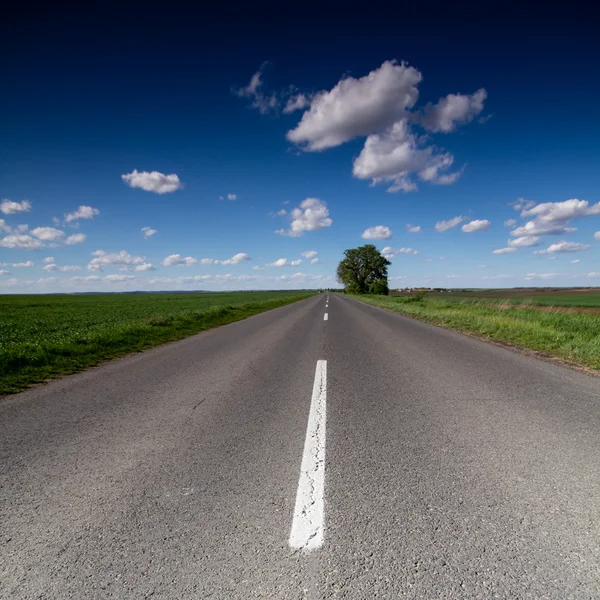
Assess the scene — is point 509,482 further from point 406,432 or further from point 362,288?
point 362,288

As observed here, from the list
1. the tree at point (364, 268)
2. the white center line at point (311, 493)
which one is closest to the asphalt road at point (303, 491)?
the white center line at point (311, 493)

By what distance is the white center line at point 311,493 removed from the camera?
207 centimetres

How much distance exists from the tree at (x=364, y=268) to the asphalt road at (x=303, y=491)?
72.7 meters

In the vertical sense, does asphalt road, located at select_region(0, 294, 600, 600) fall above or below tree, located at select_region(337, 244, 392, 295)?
below

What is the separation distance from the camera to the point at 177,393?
205 inches

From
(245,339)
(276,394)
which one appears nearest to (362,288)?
(245,339)

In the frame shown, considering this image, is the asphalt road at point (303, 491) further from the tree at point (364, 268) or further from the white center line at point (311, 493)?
the tree at point (364, 268)

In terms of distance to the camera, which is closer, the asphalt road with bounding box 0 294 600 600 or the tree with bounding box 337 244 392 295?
the asphalt road with bounding box 0 294 600 600

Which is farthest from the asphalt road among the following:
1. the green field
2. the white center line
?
the green field

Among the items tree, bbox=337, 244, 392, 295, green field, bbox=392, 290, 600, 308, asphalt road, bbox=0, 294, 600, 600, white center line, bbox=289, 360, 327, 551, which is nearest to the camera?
asphalt road, bbox=0, 294, 600, 600

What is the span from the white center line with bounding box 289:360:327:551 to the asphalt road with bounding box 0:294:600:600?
0.01 metres

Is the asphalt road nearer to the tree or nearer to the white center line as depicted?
the white center line

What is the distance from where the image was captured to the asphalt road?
1810 millimetres

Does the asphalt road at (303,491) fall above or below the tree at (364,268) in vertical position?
below
